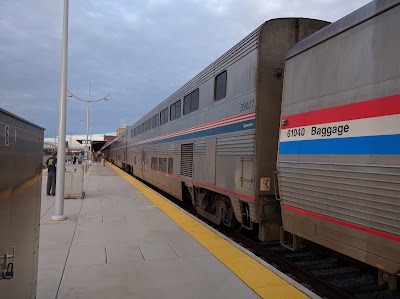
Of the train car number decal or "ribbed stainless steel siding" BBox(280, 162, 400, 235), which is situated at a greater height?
the train car number decal

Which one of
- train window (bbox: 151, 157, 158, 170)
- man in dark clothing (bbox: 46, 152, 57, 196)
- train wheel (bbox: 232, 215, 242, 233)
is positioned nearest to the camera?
train wheel (bbox: 232, 215, 242, 233)

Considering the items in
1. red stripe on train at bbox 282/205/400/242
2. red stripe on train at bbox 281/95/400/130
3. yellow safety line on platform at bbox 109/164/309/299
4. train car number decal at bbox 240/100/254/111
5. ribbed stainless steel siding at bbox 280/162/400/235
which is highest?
train car number decal at bbox 240/100/254/111

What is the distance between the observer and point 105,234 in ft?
21.7

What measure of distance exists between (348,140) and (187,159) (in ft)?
19.6

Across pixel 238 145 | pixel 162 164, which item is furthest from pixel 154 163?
pixel 238 145

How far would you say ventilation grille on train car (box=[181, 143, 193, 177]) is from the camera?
898 centimetres

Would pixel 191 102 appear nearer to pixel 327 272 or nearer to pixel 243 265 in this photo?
pixel 243 265

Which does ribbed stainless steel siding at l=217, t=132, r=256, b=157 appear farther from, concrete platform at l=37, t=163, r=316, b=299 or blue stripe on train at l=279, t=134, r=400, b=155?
concrete platform at l=37, t=163, r=316, b=299

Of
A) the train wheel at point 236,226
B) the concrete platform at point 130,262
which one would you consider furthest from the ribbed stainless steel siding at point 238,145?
the concrete platform at point 130,262

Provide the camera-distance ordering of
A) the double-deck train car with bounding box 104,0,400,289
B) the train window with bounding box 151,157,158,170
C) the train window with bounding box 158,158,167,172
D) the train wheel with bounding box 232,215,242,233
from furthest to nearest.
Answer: the train window with bounding box 151,157,158,170 < the train window with bounding box 158,158,167,172 < the train wheel with bounding box 232,215,242,233 < the double-deck train car with bounding box 104,0,400,289

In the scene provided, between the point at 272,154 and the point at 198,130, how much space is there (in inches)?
128

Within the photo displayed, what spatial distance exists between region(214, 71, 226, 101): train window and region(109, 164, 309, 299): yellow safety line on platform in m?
2.65

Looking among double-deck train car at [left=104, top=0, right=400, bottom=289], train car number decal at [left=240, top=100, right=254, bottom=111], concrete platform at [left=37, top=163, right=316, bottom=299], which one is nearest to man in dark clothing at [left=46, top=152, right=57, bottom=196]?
concrete platform at [left=37, top=163, right=316, bottom=299]

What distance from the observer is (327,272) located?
527cm
